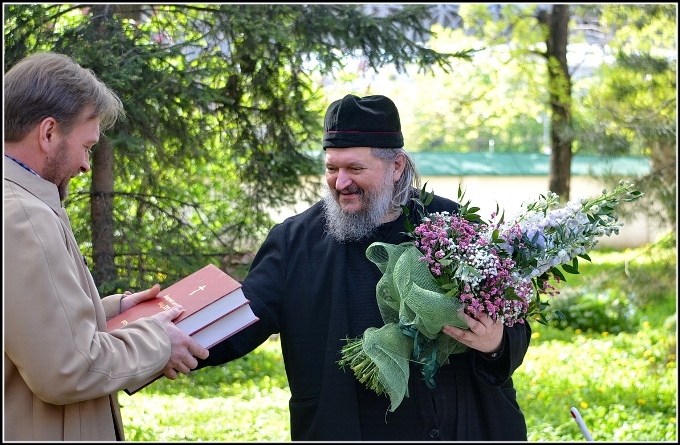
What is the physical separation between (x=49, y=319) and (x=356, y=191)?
1.51 metres

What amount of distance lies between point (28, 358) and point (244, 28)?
3.54 metres

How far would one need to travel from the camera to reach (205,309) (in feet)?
9.45

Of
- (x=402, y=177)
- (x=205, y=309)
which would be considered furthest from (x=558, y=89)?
(x=205, y=309)

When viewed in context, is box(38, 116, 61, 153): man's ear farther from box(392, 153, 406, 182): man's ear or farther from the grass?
the grass

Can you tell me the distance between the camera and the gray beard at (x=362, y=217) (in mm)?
3402

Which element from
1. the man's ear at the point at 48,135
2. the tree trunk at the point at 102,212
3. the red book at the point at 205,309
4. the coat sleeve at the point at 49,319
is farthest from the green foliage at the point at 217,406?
the man's ear at the point at 48,135

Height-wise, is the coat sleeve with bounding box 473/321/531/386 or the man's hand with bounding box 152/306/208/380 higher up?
the man's hand with bounding box 152/306/208/380

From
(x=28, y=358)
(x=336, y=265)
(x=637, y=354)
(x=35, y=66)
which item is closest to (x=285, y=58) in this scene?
(x=336, y=265)

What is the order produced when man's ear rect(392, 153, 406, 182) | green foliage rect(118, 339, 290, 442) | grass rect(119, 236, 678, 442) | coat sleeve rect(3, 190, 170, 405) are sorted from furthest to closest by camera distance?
grass rect(119, 236, 678, 442)
green foliage rect(118, 339, 290, 442)
man's ear rect(392, 153, 406, 182)
coat sleeve rect(3, 190, 170, 405)

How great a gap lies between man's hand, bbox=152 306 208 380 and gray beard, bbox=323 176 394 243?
868mm

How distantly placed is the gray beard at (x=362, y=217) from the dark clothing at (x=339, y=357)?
1.8 inches

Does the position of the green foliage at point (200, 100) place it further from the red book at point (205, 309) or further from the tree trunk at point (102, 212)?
the red book at point (205, 309)

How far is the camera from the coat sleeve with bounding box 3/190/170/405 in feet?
7.63

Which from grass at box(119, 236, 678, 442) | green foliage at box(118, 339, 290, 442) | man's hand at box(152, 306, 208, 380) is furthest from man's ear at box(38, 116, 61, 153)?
grass at box(119, 236, 678, 442)
